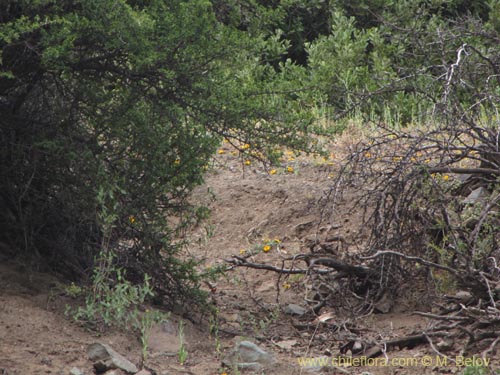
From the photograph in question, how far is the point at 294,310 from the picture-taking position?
18.6ft

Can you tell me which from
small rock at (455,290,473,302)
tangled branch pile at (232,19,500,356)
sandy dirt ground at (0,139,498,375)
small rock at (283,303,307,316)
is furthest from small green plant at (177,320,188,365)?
small rock at (455,290,473,302)

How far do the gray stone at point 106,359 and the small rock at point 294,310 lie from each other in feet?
5.31

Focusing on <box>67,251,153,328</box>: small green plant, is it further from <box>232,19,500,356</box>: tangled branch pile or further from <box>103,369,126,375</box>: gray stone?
<box>232,19,500,356</box>: tangled branch pile

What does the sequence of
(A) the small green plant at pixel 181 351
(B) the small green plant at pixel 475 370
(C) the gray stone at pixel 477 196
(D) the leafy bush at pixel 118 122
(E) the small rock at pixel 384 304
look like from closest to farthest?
1. (B) the small green plant at pixel 475 370
2. (A) the small green plant at pixel 181 351
3. (D) the leafy bush at pixel 118 122
4. (E) the small rock at pixel 384 304
5. (C) the gray stone at pixel 477 196

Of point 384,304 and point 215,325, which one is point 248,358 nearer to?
point 215,325

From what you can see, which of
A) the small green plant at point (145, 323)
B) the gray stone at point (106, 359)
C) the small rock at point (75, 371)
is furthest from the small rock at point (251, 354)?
the small rock at point (75, 371)

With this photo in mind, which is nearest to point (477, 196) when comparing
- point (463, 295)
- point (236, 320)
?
point (463, 295)

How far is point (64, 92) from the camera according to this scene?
5.17 m

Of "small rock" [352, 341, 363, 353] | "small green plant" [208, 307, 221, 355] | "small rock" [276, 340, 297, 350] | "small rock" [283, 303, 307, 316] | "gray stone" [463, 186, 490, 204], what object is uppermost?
"gray stone" [463, 186, 490, 204]

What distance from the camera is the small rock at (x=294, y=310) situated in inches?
222

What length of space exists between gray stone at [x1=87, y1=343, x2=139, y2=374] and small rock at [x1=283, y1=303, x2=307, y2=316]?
162 centimetres

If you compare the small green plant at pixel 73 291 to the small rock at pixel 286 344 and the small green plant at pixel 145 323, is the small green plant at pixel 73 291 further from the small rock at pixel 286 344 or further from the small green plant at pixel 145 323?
the small rock at pixel 286 344

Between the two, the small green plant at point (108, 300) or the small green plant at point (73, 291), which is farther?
the small green plant at point (73, 291)

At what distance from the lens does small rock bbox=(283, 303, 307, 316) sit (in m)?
5.64
